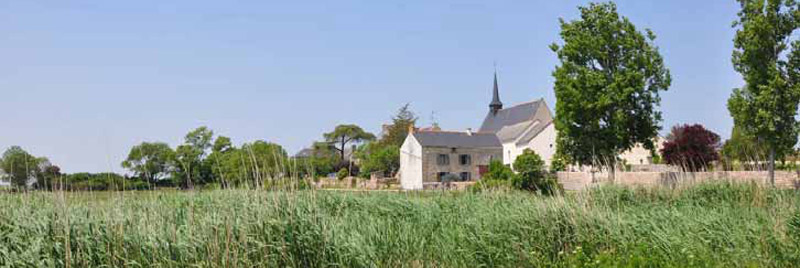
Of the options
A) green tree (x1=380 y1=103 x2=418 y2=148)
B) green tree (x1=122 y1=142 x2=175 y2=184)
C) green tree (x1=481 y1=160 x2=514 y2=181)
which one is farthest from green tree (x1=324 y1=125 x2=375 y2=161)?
green tree (x1=122 y1=142 x2=175 y2=184)

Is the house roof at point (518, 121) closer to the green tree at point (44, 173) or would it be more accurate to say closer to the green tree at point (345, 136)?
the green tree at point (345, 136)

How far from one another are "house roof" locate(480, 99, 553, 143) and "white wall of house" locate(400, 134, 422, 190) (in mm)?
8055

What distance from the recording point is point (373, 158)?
5147 cm

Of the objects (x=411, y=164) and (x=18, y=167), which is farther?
(x=411, y=164)

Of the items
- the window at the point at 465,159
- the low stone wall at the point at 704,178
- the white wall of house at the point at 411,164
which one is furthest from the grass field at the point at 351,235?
the window at the point at 465,159

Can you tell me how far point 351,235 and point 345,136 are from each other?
58.0 metres

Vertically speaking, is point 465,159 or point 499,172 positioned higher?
point 465,159

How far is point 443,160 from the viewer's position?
144 feet

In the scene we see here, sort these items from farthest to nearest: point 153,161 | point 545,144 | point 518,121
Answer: point 518,121 → point 545,144 → point 153,161

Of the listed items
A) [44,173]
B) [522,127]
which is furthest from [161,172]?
[522,127]

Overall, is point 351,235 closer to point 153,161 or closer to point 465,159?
point 153,161

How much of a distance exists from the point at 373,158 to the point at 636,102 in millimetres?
29076

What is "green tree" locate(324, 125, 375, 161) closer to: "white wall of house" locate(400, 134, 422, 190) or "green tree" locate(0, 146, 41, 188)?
"white wall of house" locate(400, 134, 422, 190)

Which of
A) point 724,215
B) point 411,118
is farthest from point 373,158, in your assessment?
point 724,215
